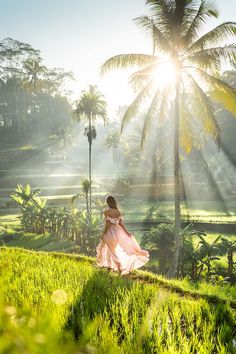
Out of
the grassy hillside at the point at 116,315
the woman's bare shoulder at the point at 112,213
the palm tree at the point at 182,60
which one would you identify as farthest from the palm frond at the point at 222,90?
the grassy hillside at the point at 116,315

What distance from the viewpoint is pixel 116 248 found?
25.3ft

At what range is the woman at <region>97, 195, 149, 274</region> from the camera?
301 inches

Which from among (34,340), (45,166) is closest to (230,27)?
(34,340)

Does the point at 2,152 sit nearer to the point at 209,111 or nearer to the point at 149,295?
the point at 209,111

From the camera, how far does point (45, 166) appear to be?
171ft

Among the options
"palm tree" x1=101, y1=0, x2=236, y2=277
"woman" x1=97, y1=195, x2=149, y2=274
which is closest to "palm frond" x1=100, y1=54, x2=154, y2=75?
"palm tree" x1=101, y1=0, x2=236, y2=277

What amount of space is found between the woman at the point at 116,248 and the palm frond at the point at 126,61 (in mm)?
6226

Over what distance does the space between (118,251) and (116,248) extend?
3.3 inches

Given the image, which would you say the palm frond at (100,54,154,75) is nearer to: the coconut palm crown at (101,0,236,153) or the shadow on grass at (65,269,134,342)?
the coconut palm crown at (101,0,236,153)

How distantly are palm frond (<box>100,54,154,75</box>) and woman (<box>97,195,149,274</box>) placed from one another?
6.23 meters

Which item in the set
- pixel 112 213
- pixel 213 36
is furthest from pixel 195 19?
pixel 112 213

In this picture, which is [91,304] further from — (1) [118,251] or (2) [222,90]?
(2) [222,90]

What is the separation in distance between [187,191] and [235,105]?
89.4 ft

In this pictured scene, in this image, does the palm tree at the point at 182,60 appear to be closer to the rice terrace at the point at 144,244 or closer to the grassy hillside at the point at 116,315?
the rice terrace at the point at 144,244
